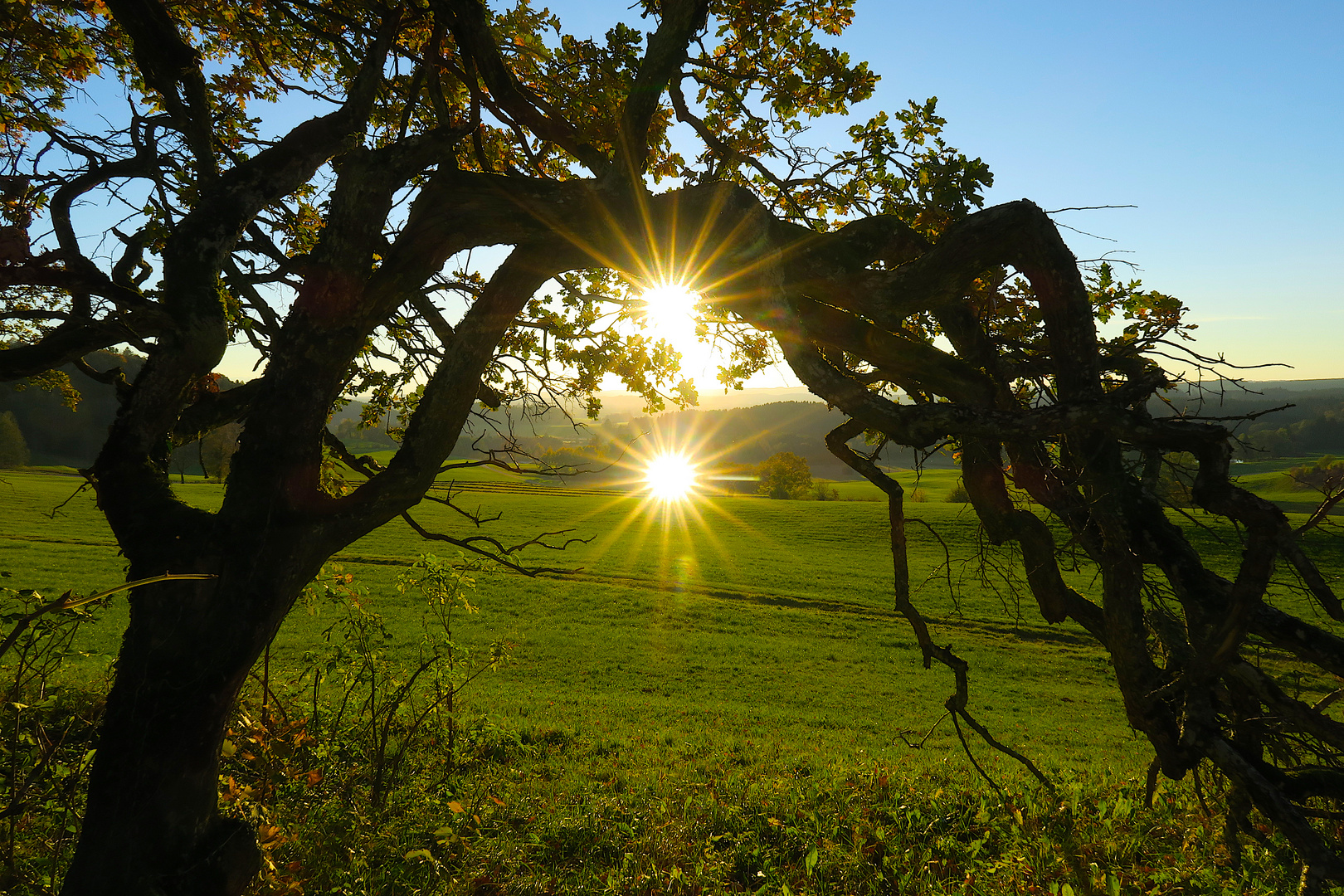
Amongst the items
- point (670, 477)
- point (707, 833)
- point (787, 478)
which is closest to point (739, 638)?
point (707, 833)

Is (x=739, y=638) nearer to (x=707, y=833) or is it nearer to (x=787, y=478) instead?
(x=707, y=833)

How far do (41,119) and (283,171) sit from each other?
13.5 feet

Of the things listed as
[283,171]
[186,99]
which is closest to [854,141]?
[283,171]

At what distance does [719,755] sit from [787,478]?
237ft

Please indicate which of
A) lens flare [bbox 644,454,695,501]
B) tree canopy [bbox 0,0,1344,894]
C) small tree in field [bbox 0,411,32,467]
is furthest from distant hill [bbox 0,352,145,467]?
tree canopy [bbox 0,0,1344,894]

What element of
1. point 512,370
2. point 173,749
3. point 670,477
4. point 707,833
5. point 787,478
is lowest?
point 670,477

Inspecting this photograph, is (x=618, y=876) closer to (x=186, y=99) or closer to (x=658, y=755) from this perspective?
(x=658, y=755)

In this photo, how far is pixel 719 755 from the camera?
10.3 metres

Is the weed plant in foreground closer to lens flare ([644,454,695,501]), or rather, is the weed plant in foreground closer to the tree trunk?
the tree trunk

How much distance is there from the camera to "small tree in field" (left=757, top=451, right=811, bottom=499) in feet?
263

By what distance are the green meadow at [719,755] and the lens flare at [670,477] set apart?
130 feet

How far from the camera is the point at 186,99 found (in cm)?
518

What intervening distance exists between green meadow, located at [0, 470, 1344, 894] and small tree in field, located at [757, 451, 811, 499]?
49783mm

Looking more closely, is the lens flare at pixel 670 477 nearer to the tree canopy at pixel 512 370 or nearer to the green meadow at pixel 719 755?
the green meadow at pixel 719 755
